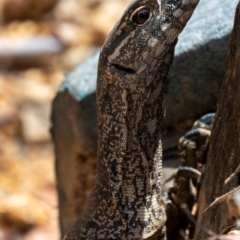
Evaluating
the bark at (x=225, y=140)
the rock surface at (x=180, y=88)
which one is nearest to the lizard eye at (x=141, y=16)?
the bark at (x=225, y=140)

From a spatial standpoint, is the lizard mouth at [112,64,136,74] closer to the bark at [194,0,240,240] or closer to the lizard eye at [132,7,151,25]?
the lizard eye at [132,7,151,25]

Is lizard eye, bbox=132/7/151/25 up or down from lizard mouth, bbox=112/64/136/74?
up

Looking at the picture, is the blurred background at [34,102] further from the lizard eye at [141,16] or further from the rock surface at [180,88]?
the lizard eye at [141,16]

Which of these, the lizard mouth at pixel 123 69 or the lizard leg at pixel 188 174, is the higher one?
the lizard mouth at pixel 123 69

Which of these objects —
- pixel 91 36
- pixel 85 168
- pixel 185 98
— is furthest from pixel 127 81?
pixel 91 36

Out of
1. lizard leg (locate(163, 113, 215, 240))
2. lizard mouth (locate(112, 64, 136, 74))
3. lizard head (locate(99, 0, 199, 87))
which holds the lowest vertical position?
lizard leg (locate(163, 113, 215, 240))

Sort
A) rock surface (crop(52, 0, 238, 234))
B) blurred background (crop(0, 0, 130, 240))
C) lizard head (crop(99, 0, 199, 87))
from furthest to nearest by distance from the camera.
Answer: blurred background (crop(0, 0, 130, 240))
rock surface (crop(52, 0, 238, 234))
lizard head (crop(99, 0, 199, 87))

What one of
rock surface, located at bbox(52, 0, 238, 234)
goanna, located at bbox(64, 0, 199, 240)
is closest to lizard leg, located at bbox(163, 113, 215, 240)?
goanna, located at bbox(64, 0, 199, 240)
